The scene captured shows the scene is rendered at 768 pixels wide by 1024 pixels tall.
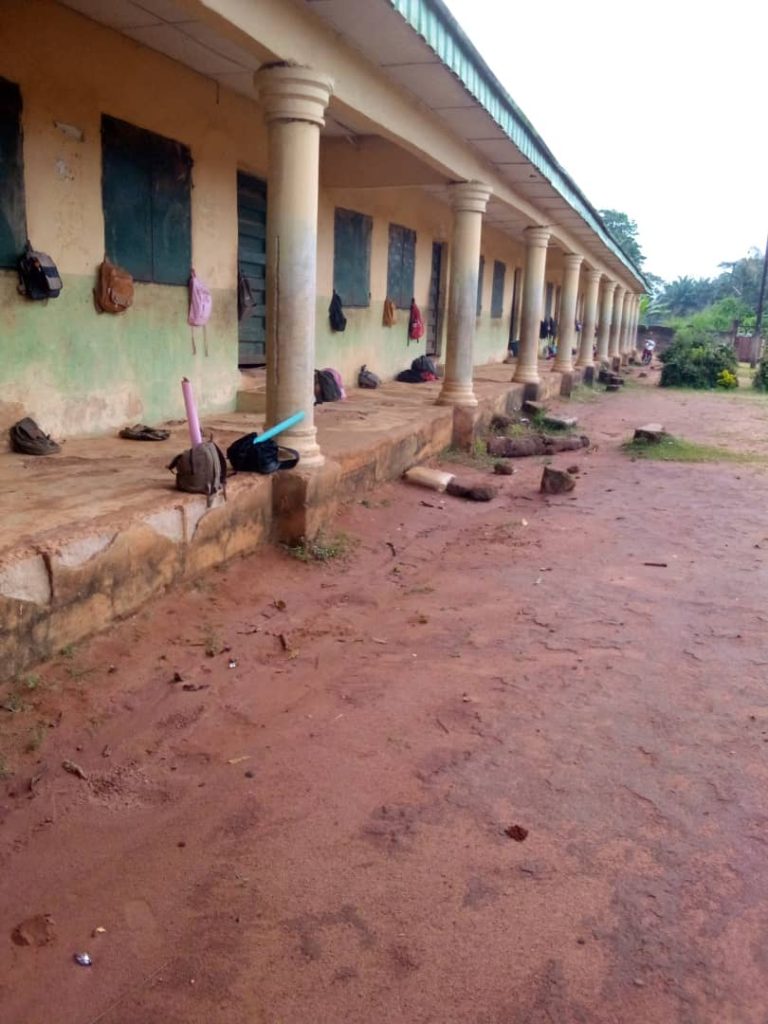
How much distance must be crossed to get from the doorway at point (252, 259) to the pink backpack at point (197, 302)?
0.78 m

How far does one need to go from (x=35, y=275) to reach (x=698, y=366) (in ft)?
65.6

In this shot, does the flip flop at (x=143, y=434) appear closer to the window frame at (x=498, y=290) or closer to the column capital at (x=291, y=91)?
the column capital at (x=291, y=91)

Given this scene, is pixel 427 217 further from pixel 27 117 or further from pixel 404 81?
pixel 27 117

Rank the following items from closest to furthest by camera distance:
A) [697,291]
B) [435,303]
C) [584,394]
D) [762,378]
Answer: [435,303], [584,394], [762,378], [697,291]

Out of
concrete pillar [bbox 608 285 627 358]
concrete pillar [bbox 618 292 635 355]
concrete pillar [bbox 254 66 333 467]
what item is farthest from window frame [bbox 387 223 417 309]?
concrete pillar [bbox 618 292 635 355]

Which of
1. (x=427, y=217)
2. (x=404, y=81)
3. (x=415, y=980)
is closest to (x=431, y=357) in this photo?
(x=427, y=217)

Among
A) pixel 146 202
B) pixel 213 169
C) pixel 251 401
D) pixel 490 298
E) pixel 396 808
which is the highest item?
pixel 213 169

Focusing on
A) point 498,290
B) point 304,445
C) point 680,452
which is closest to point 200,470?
point 304,445

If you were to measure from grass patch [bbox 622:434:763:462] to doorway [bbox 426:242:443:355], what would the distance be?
4.40 metres

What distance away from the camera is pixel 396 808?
2.89 m

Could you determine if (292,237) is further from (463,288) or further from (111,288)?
(463,288)

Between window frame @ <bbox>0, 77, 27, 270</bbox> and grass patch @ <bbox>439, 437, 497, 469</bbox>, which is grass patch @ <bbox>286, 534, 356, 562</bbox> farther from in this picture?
grass patch @ <bbox>439, 437, 497, 469</bbox>

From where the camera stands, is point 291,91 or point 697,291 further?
point 697,291

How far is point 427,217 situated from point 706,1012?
12.4m
